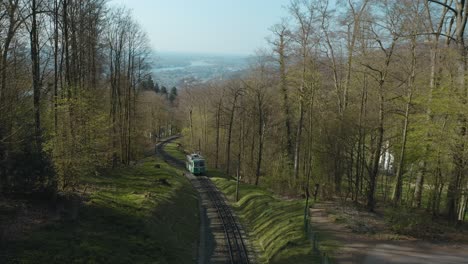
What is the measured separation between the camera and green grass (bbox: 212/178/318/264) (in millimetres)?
18922

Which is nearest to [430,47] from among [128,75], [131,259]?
[131,259]

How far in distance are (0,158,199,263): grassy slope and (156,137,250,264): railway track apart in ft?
5.71

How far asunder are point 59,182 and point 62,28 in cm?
1042

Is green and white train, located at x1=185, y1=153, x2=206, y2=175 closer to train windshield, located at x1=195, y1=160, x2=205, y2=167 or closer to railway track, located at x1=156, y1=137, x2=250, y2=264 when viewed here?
train windshield, located at x1=195, y1=160, x2=205, y2=167

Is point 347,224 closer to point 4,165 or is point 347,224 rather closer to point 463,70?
point 463,70

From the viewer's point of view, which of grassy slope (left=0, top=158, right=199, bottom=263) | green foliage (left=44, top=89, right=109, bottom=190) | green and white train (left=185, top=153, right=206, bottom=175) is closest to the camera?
grassy slope (left=0, top=158, right=199, bottom=263)

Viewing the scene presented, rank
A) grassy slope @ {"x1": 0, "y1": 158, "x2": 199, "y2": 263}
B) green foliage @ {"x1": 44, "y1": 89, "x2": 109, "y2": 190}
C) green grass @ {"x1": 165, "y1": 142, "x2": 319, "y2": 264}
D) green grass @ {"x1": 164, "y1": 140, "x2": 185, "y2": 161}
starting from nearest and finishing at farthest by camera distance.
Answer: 1. grassy slope @ {"x1": 0, "y1": 158, "x2": 199, "y2": 263}
2. green grass @ {"x1": 165, "y1": 142, "x2": 319, "y2": 264}
3. green foliage @ {"x1": 44, "y1": 89, "x2": 109, "y2": 190}
4. green grass @ {"x1": 164, "y1": 140, "x2": 185, "y2": 161}

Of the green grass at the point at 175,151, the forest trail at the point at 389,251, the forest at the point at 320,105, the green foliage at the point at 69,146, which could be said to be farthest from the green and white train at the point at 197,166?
the forest trail at the point at 389,251

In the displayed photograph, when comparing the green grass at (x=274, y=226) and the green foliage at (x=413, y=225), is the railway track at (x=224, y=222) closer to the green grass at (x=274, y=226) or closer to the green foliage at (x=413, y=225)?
the green grass at (x=274, y=226)

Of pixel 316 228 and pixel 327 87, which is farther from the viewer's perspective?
pixel 327 87

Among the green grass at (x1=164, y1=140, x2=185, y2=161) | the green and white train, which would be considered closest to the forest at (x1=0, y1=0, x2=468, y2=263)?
the green and white train

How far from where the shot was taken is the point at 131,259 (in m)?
16.9

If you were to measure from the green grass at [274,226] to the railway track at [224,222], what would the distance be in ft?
2.89

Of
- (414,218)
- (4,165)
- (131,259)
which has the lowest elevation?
(131,259)
